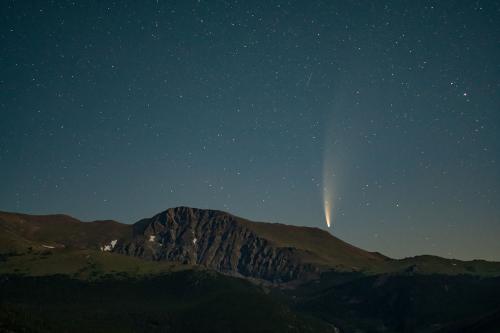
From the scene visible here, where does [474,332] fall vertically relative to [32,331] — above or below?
above

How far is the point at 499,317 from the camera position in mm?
199375

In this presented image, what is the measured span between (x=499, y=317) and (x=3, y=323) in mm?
197026

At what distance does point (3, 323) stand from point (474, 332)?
612ft

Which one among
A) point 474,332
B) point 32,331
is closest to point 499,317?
point 474,332

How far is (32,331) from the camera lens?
19988 centimetres

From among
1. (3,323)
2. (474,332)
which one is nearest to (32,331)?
(3,323)

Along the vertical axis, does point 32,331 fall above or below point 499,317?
below

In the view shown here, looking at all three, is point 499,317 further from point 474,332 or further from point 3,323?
→ point 3,323

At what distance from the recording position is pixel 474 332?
198 metres

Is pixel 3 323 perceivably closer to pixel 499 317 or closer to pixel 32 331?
pixel 32 331

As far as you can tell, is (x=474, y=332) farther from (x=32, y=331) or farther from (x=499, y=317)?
(x=32, y=331)

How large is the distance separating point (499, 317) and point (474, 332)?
12.1 m

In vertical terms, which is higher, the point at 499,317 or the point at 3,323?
the point at 499,317
